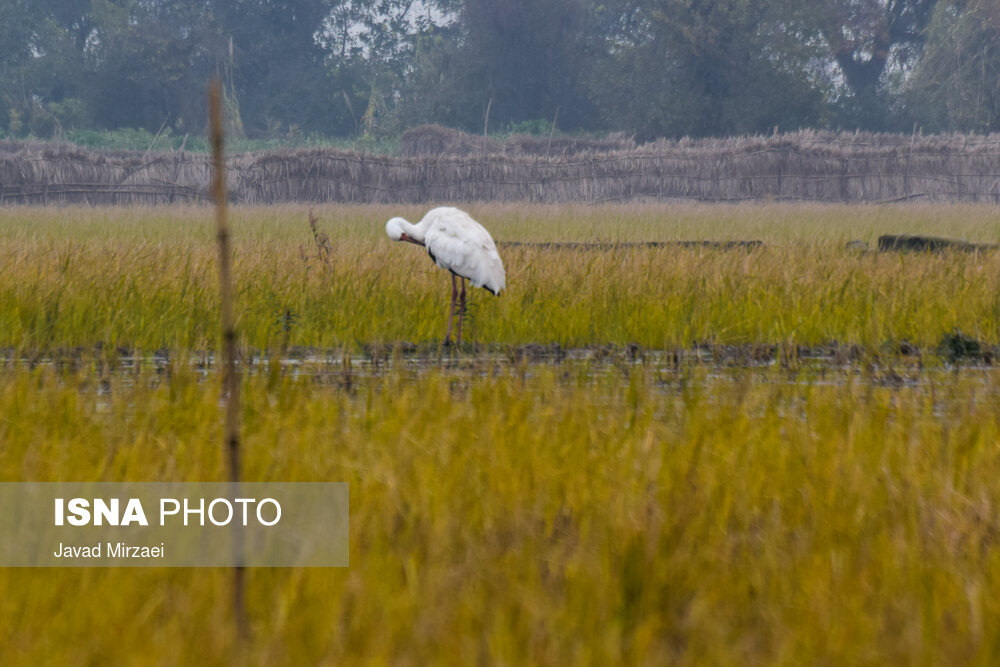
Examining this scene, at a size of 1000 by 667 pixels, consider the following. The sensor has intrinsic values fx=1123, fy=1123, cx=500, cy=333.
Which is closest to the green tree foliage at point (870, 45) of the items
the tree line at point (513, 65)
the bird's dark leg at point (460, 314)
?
the tree line at point (513, 65)

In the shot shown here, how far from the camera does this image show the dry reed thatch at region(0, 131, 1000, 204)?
79.8ft

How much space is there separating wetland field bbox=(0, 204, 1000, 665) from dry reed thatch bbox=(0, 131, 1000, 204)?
17.5 m

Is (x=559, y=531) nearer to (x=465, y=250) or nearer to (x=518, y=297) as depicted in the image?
A: (x=465, y=250)

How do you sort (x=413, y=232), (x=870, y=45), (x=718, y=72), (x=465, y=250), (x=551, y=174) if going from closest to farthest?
(x=465, y=250) → (x=413, y=232) → (x=551, y=174) → (x=718, y=72) → (x=870, y=45)

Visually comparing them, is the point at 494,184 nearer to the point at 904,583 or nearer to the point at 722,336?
the point at 722,336

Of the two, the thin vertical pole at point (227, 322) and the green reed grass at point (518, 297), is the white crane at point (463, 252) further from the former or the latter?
the thin vertical pole at point (227, 322)

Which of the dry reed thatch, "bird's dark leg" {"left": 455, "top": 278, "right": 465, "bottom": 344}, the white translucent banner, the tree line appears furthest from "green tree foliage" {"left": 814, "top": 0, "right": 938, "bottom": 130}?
the white translucent banner

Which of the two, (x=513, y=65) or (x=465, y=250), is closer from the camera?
(x=465, y=250)

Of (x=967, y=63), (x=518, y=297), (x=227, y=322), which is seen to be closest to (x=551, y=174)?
(x=518, y=297)

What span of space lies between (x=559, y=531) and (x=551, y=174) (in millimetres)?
23789

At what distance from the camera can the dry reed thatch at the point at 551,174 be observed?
79.8 ft

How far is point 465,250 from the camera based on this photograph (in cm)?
620

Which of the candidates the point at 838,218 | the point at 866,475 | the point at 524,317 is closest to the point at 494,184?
the point at 838,218

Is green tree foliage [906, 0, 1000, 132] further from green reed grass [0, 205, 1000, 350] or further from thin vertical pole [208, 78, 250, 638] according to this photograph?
thin vertical pole [208, 78, 250, 638]
